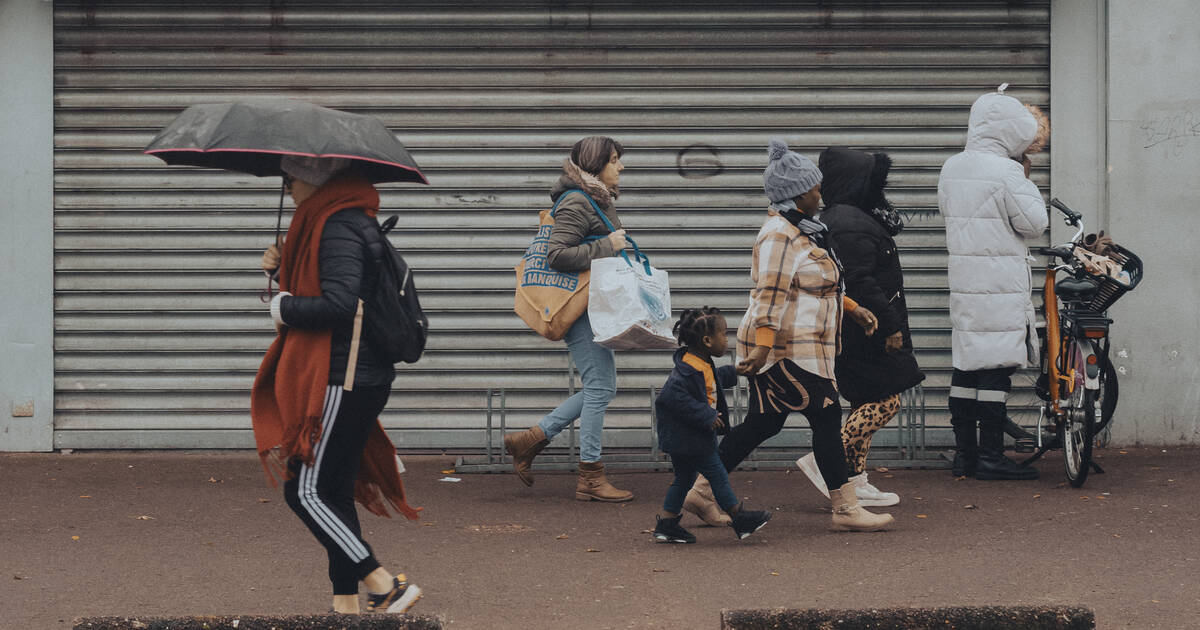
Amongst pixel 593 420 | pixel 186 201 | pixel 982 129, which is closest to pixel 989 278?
pixel 982 129

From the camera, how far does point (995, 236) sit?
7.99 metres

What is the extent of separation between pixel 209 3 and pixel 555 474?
3949 millimetres

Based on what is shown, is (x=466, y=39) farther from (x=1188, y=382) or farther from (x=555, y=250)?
(x=1188, y=382)

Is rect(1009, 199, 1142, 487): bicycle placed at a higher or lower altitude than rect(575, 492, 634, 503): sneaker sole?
higher

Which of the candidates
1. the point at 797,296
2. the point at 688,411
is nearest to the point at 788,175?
the point at 797,296

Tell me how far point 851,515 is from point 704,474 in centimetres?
83

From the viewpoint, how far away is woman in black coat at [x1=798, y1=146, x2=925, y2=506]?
23.9 feet

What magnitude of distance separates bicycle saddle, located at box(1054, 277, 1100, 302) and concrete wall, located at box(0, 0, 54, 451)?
21.2ft

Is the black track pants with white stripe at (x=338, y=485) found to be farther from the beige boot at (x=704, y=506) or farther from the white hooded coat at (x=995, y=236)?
the white hooded coat at (x=995, y=236)

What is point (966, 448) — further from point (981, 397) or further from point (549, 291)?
point (549, 291)

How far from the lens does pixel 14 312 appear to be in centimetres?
918

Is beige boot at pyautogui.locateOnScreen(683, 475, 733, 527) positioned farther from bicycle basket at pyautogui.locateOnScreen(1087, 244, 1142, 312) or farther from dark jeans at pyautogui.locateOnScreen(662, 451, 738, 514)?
bicycle basket at pyautogui.locateOnScreen(1087, 244, 1142, 312)

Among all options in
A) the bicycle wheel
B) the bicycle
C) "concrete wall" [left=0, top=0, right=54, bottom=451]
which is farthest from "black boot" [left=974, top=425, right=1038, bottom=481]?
"concrete wall" [left=0, top=0, right=54, bottom=451]

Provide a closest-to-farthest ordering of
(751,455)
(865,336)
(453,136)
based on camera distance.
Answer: (865,336)
(751,455)
(453,136)
